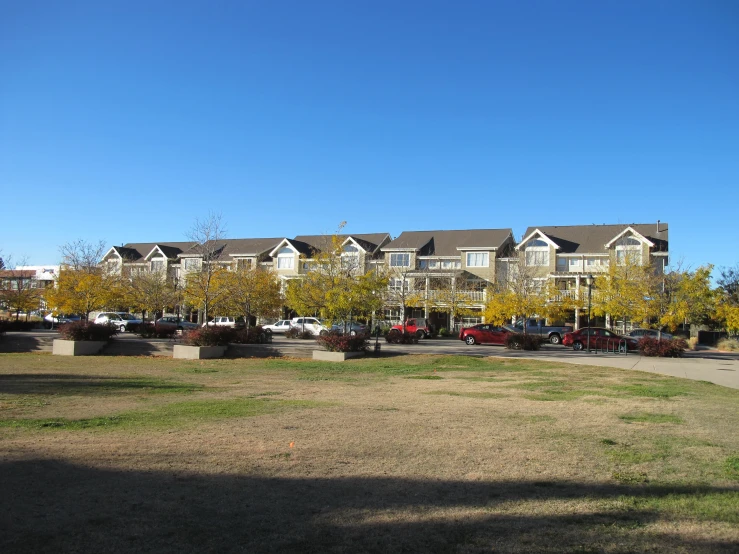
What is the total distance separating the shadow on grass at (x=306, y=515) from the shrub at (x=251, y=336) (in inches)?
856

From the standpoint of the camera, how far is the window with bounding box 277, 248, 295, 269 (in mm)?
62656

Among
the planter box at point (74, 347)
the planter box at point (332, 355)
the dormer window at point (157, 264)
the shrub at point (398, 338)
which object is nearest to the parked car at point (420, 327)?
the shrub at point (398, 338)

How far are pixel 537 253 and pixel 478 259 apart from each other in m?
5.64

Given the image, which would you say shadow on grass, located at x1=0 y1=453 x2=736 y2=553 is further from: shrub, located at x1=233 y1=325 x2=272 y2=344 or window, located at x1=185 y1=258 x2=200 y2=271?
window, located at x1=185 y1=258 x2=200 y2=271

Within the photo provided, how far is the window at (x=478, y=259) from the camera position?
57.6m

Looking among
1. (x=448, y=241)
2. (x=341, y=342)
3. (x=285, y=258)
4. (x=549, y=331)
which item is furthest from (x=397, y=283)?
(x=341, y=342)

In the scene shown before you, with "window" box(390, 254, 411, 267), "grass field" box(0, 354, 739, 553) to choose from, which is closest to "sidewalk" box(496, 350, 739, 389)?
"grass field" box(0, 354, 739, 553)

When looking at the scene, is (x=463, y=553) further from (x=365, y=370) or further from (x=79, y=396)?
(x=365, y=370)

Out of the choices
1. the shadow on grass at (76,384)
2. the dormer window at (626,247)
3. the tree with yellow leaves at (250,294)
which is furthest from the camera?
the dormer window at (626,247)

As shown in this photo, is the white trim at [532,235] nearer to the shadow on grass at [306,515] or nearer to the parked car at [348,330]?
the parked car at [348,330]

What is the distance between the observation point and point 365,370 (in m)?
19.8

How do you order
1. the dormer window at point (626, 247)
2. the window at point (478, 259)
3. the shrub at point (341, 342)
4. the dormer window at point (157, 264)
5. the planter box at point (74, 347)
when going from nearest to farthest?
the shrub at point (341, 342) → the planter box at point (74, 347) → the dormer window at point (626, 247) → the window at point (478, 259) → the dormer window at point (157, 264)

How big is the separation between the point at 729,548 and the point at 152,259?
71.4 metres

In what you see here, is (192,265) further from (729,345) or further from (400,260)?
(729,345)
